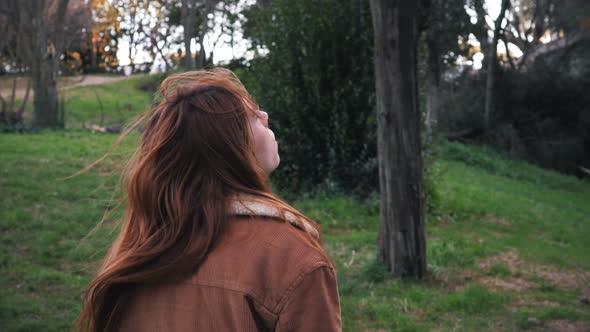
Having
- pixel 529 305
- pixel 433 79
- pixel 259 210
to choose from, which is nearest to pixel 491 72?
pixel 433 79

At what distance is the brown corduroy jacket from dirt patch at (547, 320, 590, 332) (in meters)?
4.45

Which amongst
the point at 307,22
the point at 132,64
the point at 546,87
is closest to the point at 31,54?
the point at 307,22

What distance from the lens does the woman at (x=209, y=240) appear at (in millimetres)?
1409

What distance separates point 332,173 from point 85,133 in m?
9.70

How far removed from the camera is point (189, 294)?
56.8 inches

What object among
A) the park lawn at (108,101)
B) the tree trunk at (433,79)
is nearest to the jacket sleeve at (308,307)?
the tree trunk at (433,79)

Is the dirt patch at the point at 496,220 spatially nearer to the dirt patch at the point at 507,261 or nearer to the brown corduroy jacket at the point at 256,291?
the dirt patch at the point at 507,261

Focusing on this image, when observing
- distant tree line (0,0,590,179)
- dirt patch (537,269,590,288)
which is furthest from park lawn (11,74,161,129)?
dirt patch (537,269,590,288)

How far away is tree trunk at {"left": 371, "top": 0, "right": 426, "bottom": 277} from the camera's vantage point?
602 centimetres

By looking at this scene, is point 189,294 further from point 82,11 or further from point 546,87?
point 82,11

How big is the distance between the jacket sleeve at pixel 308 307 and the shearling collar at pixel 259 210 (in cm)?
16

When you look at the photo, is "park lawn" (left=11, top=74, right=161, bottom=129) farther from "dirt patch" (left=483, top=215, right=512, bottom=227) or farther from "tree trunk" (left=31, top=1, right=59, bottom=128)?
"dirt patch" (left=483, top=215, right=512, bottom=227)

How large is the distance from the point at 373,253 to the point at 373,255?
0.43 ft

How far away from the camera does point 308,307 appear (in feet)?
4.62
